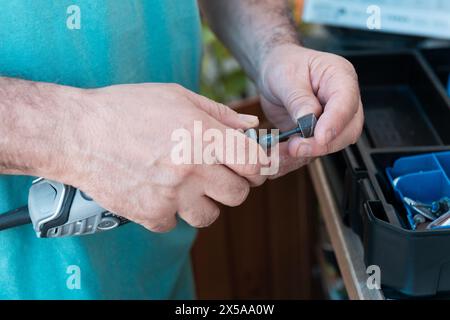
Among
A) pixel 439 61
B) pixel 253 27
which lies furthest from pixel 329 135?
pixel 439 61

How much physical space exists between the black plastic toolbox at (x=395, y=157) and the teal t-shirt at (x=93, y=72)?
0.87 ft

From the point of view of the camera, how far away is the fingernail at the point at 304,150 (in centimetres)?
58

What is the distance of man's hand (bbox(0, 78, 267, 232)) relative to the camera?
52 cm

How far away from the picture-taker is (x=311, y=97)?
0.63 metres

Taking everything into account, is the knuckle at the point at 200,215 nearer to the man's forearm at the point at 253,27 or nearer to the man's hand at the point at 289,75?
the man's hand at the point at 289,75

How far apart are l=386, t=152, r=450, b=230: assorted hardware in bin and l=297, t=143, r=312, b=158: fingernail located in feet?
0.39

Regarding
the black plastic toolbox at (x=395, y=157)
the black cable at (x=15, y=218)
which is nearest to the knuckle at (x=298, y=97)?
the black plastic toolbox at (x=395, y=157)

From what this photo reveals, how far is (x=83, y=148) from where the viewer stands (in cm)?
52

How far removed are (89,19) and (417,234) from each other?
0.42m

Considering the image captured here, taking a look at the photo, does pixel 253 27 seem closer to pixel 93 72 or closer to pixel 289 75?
pixel 289 75

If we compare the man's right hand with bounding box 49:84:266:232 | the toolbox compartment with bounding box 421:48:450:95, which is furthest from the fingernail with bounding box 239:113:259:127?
the toolbox compartment with bounding box 421:48:450:95

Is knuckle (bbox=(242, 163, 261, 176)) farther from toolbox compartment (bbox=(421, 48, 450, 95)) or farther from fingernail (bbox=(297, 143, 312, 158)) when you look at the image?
toolbox compartment (bbox=(421, 48, 450, 95))

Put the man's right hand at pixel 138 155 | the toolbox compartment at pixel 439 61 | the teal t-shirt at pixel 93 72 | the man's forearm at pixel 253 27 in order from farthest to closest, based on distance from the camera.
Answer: the toolbox compartment at pixel 439 61 < the man's forearm at pixel 253 27 < the teal t-shirt at pixel 93 72 < the man's right hand at pixel 138 155
